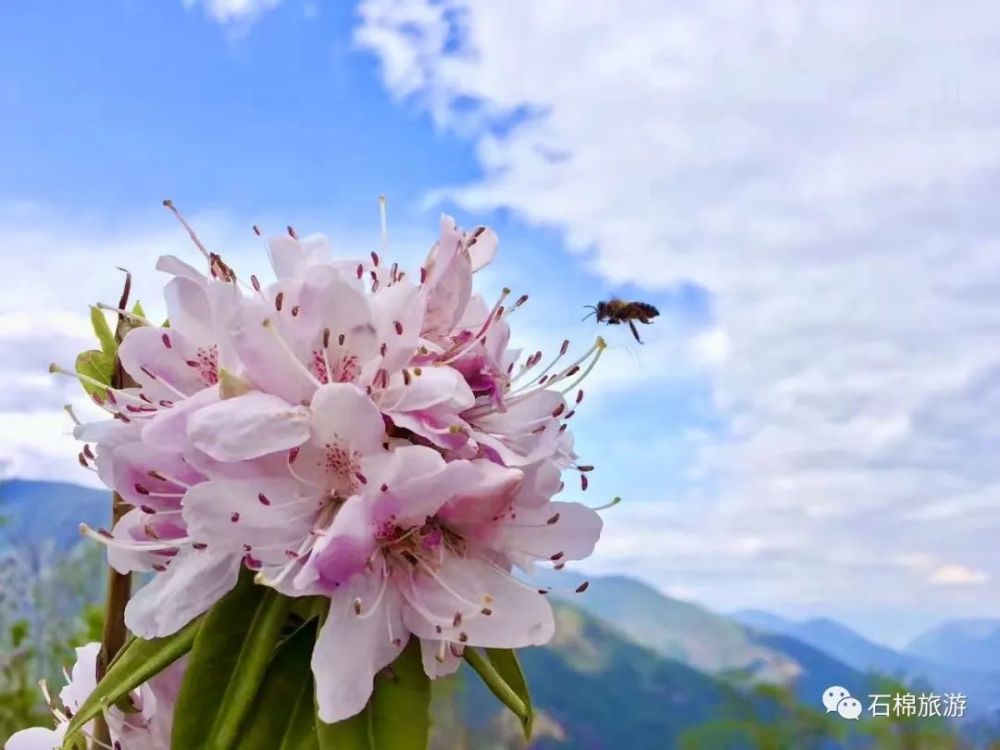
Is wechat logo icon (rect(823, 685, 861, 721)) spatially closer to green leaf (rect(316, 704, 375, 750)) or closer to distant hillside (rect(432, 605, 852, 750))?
distant hillside (rect(432, 605, 852, 750))

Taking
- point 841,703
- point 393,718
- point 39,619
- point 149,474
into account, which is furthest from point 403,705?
point 39,619

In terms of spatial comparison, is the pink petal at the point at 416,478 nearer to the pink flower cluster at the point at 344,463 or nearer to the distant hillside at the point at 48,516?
the pink flower cluster at the point at 344,463

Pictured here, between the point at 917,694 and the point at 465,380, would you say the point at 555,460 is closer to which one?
the point at 465,380

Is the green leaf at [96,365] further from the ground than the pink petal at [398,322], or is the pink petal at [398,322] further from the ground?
the pink petal at [398,322]

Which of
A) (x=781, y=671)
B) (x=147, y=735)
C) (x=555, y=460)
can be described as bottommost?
(x=147, y=735)

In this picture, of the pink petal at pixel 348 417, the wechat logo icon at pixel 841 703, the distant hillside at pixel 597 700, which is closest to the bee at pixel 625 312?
the pink petal at pixel 348 417

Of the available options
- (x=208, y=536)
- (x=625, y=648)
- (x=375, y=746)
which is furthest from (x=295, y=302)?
(x=625, y=648)
